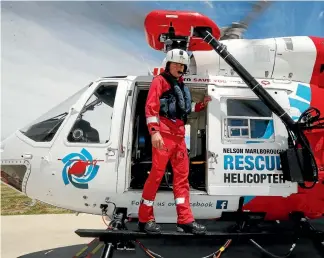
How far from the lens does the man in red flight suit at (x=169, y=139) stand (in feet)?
10.6

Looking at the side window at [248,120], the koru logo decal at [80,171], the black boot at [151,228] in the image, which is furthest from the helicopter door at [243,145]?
the koru logo decal at [80,171]

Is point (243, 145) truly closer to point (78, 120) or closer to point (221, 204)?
point (221, 204)

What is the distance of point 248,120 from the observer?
398cm

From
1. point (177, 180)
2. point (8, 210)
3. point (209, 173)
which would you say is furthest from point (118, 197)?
point (8, 210)

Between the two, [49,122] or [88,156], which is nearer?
[88,156]

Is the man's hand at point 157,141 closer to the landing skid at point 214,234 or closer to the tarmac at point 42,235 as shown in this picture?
the landing skid at point 214,234

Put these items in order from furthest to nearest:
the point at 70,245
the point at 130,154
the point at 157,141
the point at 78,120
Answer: the point at 70,245 < the point at 78,120 < the point at 130,154 < the point at 157,141

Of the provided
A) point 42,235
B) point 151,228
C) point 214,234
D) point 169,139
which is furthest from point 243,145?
point 42,235

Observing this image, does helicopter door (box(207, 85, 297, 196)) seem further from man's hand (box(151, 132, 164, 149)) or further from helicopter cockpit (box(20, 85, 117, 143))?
helicopter cockpit (box(20, 85, 117, 143))

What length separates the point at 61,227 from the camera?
7.00 m

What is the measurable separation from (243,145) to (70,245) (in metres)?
3.75

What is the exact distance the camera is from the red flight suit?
128 inches

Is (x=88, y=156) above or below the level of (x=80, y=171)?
above

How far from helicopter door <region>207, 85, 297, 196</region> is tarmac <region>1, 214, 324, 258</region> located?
3.94ft
